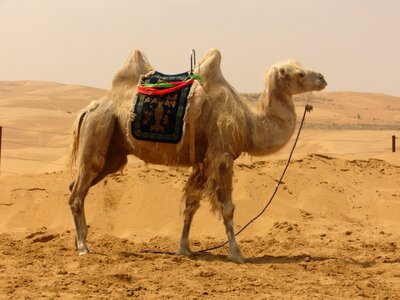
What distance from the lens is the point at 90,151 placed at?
8117mm

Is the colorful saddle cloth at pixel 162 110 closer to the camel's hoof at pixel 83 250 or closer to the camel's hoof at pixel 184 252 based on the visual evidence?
the camel's hoof at pixel 184 252

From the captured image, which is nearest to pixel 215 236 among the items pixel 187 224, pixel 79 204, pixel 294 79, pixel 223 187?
pixel 187 224

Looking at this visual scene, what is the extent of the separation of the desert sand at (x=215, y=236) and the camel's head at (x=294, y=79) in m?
0.37

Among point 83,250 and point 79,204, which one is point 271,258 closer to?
point 83,250

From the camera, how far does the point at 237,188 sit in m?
10.9

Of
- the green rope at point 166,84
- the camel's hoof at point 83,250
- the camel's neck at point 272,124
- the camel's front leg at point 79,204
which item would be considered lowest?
the camel's hoof at point 83,250

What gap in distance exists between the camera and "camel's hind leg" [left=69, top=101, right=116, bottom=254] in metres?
8.09

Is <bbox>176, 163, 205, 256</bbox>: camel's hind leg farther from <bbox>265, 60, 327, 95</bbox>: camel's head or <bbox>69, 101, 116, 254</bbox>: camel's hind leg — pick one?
<bbox>265, 60, 327, 95</bbox>: camel's head

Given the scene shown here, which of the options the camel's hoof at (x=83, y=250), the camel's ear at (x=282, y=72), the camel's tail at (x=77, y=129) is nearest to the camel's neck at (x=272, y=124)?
the camel's ear at (x=282, y=72)

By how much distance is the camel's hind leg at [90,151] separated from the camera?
8.09m

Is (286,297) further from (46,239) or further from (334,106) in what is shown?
(334,106)

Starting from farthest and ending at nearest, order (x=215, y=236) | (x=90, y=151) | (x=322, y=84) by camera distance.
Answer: (x=215, y=236) → (x=90, y=151) → (x=322, y=84)

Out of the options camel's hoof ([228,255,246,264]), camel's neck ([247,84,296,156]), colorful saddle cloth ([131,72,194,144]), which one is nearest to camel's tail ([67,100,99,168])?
colorful saddle cloth ([131,72,194,144])

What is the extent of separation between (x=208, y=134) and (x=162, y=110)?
25.0 inches
